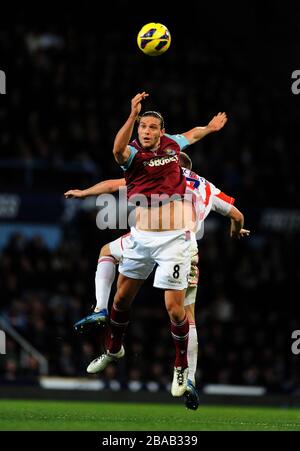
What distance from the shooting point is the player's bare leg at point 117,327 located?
11.3 m

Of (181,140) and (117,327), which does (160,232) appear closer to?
(181,140)

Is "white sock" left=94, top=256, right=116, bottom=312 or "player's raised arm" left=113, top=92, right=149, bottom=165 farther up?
"player's raised arm" left=113, top=92, right=149, bottom=165

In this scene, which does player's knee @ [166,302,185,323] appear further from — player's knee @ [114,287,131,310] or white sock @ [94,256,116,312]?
white sock @ [94,256,116,312]

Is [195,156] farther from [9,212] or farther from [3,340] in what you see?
[3,340]

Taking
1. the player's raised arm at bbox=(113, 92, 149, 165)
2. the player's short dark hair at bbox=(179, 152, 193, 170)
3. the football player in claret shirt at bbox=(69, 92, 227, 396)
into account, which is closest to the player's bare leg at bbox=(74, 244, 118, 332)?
the football player in claret shirt at bbox=(69, 92, 227, 396)

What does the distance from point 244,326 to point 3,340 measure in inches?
215

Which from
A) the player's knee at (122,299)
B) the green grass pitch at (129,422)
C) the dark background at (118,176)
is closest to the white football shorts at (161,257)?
the player's knee at (122,299)

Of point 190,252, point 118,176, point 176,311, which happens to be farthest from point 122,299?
point 118,176

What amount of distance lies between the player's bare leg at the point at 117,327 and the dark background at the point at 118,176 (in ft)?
20.1

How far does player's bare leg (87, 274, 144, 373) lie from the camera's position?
11.3 meters

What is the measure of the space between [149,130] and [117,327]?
215 centimetres

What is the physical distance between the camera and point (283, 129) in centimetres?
2573

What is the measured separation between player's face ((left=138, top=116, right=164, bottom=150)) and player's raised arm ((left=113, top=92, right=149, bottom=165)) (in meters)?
0.23

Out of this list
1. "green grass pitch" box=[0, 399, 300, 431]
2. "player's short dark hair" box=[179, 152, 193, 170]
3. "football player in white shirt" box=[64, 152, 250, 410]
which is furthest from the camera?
"player's short dark hair" box=[179, 152, 193, 170]
